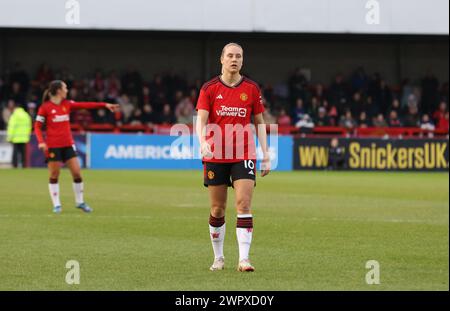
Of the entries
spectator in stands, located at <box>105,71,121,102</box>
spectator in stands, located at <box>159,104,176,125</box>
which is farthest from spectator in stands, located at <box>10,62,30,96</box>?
spectator in stands, located at <box>159,104,176,125</box>

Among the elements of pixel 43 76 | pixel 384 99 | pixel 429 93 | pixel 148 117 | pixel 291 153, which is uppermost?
pixel 43 76

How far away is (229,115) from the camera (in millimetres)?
10383

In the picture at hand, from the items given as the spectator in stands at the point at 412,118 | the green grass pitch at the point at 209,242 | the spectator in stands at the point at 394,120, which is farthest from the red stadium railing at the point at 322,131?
the green grass pitch at the point at 209,242

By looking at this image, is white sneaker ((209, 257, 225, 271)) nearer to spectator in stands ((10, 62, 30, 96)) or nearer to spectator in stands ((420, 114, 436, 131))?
spectator in stands ((420, 114, 436, 131))

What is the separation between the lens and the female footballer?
408 inches

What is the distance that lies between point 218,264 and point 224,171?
3.03 ft

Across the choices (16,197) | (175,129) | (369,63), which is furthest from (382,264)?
(369,63)

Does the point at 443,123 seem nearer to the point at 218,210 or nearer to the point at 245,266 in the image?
the point at 218,210

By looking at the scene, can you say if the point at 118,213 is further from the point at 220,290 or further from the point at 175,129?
the point at 175,129

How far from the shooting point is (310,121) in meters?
39.2

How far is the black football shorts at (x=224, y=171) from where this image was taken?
10445 millimetres

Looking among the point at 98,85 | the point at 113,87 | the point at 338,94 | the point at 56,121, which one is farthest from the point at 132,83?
the point at 56,121

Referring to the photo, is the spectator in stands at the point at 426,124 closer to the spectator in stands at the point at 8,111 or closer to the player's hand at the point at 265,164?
the spectator in stands at the point at 8,111

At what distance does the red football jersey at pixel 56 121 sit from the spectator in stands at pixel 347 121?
22.8 metres
